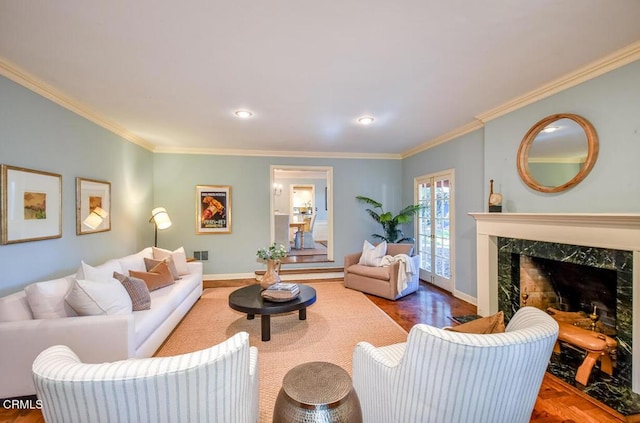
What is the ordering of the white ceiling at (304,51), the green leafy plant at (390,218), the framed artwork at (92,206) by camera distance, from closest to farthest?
the white ceiling at (304,51)
the framed artwork at (92,206)
the green leafy plant at (390,218)

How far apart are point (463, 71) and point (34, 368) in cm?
309

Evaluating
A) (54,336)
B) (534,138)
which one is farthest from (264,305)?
(534,138)

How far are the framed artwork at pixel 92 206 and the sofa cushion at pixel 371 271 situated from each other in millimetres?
3564

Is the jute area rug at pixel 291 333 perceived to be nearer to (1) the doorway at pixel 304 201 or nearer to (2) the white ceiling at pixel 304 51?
(2) the white ceiling at pixel 304 51

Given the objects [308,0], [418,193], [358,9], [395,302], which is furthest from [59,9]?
[418,193]

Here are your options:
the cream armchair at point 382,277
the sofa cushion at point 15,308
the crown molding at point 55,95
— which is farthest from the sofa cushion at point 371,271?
the crown molding at point 55,95

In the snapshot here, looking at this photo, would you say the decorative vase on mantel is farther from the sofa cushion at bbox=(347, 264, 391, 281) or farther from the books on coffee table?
the sofa cushion at bbox=(347, 264, 391, 281)

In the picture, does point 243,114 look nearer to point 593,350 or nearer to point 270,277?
point 270,277

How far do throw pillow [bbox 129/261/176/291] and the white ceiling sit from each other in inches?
73.6

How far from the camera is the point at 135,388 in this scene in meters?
0.86

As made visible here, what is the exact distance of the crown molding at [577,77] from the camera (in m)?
2.03

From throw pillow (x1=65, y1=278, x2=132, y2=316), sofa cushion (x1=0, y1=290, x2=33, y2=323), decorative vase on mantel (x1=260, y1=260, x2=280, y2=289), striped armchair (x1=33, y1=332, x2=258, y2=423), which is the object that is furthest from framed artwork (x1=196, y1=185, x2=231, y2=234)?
striped armchair (x1=33, y1=332, x2=258, y2=423)

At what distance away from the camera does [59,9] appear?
1.58 metres

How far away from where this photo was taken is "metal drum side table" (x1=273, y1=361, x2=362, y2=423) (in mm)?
1068
